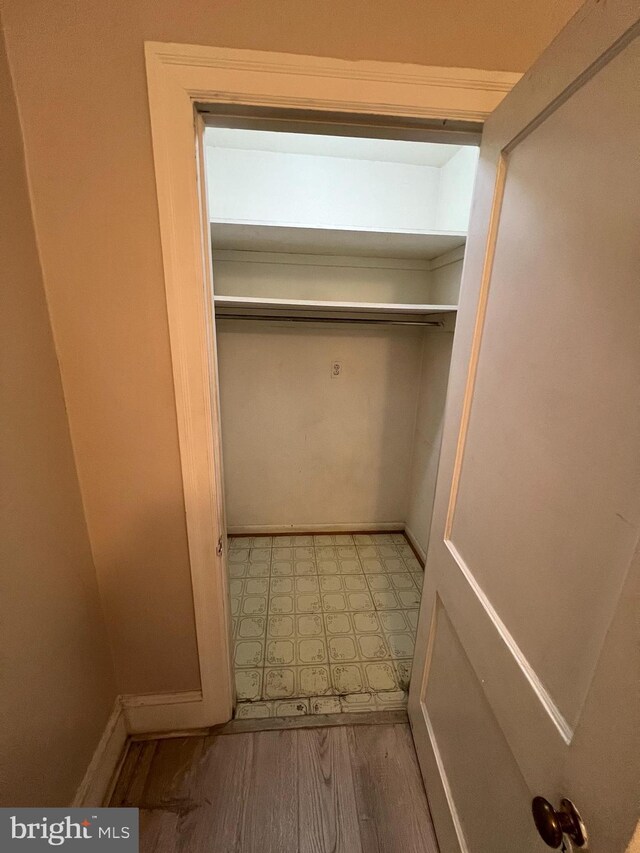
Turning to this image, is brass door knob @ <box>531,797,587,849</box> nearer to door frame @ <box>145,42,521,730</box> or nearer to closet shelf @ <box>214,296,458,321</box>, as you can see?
door frame @ <box>145,42,521,730</box>

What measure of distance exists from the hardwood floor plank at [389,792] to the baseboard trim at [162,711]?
2.00 ft

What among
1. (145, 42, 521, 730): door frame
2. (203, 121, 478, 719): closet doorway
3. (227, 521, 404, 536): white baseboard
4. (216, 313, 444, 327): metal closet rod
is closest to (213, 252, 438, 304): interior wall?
(203, 121, 478, 719): closet doorway

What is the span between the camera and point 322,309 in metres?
1.92

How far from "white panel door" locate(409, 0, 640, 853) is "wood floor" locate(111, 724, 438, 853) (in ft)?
0.93

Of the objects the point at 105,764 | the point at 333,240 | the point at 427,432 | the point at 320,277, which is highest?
the point at 333,240

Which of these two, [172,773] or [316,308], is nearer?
[172,773]

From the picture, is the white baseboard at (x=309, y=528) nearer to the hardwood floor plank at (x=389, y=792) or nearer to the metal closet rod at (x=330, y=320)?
the hardwood floor plank at (x=389, y=792)

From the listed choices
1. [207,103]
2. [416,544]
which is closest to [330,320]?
[207,103]

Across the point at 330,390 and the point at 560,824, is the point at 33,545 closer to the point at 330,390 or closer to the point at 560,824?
the point at 560,824

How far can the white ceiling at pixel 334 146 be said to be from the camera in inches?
63.2

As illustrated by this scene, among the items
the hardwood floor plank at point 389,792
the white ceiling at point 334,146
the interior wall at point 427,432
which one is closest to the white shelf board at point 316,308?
the interior wall at point 427,432

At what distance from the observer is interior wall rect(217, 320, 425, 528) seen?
214cm

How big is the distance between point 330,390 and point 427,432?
27.1 inches

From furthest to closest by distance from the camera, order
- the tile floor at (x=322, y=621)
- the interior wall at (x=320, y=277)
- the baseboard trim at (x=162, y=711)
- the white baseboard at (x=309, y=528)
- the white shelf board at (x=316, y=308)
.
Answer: the white baseboard at (x=309, y=528)
the interior wall at (x=320, y=277)
the white shelf board at (x=316, y=308)
the tile floor at (x=322, y=621)
the baseboard trim at (x=162, y=711)
